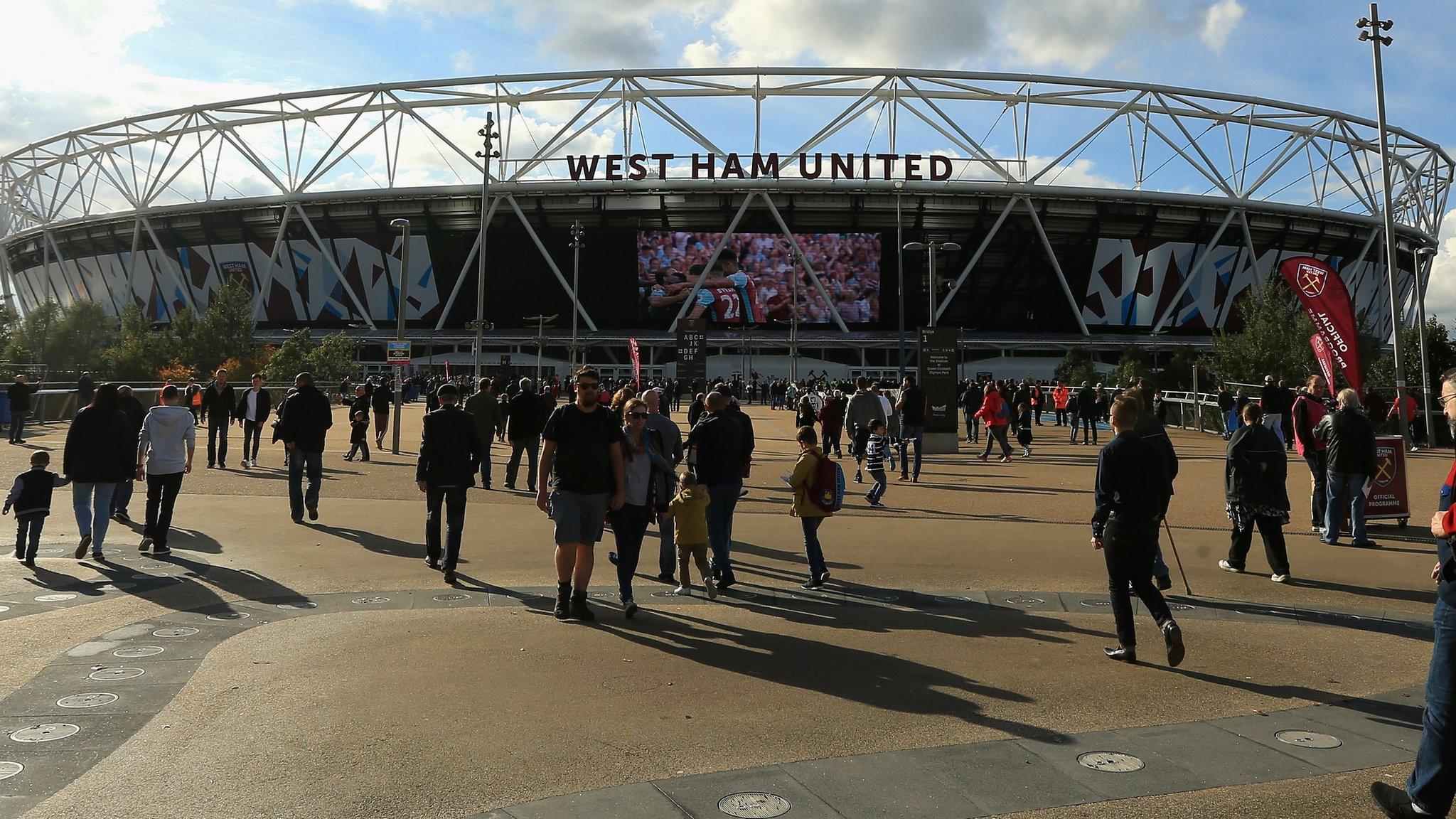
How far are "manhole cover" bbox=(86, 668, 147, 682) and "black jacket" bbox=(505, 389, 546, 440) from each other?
7530 mm

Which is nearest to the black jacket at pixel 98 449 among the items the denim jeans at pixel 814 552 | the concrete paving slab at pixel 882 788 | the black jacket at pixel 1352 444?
the denim jeans at pixel 814 552

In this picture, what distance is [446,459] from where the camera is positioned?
372 inches

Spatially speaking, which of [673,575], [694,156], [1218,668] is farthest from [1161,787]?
[694,156]

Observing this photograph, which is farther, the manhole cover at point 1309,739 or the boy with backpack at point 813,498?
the boy with backpack at point 813,498

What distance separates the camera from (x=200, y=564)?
9.63 meters

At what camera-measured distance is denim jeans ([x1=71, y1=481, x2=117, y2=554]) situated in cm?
970

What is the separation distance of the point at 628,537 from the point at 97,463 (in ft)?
17.6

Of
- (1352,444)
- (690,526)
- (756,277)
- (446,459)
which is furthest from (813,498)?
(756,277)

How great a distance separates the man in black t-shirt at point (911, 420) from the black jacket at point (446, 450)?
10.5 meters

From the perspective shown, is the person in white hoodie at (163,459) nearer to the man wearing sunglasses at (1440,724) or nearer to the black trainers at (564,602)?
the black trainers at (564,602)

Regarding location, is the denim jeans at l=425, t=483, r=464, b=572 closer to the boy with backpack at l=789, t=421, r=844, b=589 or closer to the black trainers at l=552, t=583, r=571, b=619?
the black trainers at l=552, t=583, r=571, b=619

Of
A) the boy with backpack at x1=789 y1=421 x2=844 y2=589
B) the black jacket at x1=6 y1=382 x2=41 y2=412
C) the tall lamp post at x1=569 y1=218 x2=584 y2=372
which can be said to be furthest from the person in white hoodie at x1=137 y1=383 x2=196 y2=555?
the tall lamp post at x1=569 y1=218 x2=584 y2=372

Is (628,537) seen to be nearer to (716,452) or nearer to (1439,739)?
(716,452)

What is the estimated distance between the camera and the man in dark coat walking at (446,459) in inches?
369
